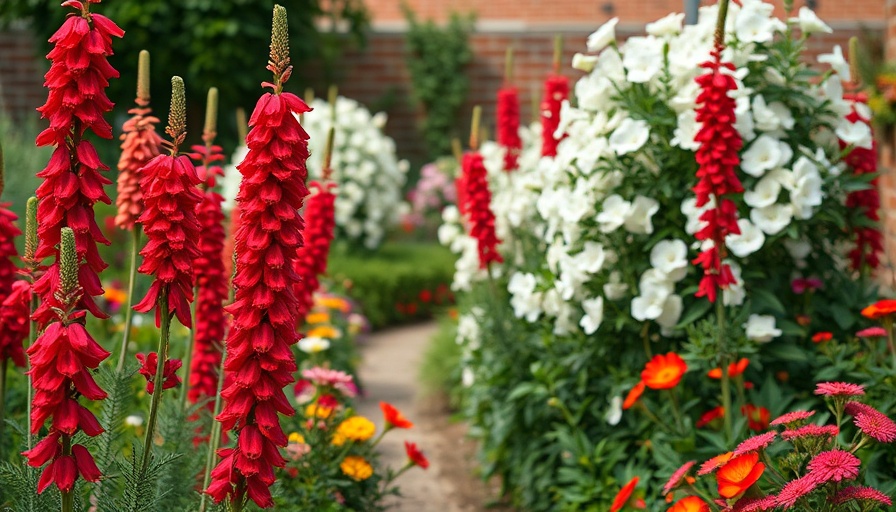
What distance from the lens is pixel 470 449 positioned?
16.5ft

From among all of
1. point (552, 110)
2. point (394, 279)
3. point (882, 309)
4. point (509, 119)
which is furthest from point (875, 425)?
point (394, 279)

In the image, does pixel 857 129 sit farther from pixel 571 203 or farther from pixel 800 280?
pixel 571 203

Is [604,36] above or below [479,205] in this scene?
above

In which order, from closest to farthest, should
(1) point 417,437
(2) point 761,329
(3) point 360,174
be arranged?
(2) point 761,329, (1) point 417,437, (3) point 360,174

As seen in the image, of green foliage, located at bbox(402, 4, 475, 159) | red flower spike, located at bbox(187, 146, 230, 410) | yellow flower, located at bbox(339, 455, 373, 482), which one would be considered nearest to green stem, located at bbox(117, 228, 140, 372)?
red flower spike, located at bbox(187, 146, 230, 410)

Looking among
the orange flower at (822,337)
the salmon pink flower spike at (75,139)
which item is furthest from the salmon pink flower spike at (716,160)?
the salmon pink flower spike at (75,139)

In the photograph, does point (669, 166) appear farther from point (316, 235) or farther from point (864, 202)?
point (316, 235)

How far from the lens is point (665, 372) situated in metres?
2.97

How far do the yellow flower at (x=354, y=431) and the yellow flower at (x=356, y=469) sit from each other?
0.07m

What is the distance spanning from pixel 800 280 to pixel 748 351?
1.93ft

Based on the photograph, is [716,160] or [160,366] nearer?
[160,366]

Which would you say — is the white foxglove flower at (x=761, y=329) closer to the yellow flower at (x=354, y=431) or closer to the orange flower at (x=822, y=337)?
the orange flower at (x=822, y=337)

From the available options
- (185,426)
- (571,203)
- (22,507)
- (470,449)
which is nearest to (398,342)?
(470,449)

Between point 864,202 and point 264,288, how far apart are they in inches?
94.5
